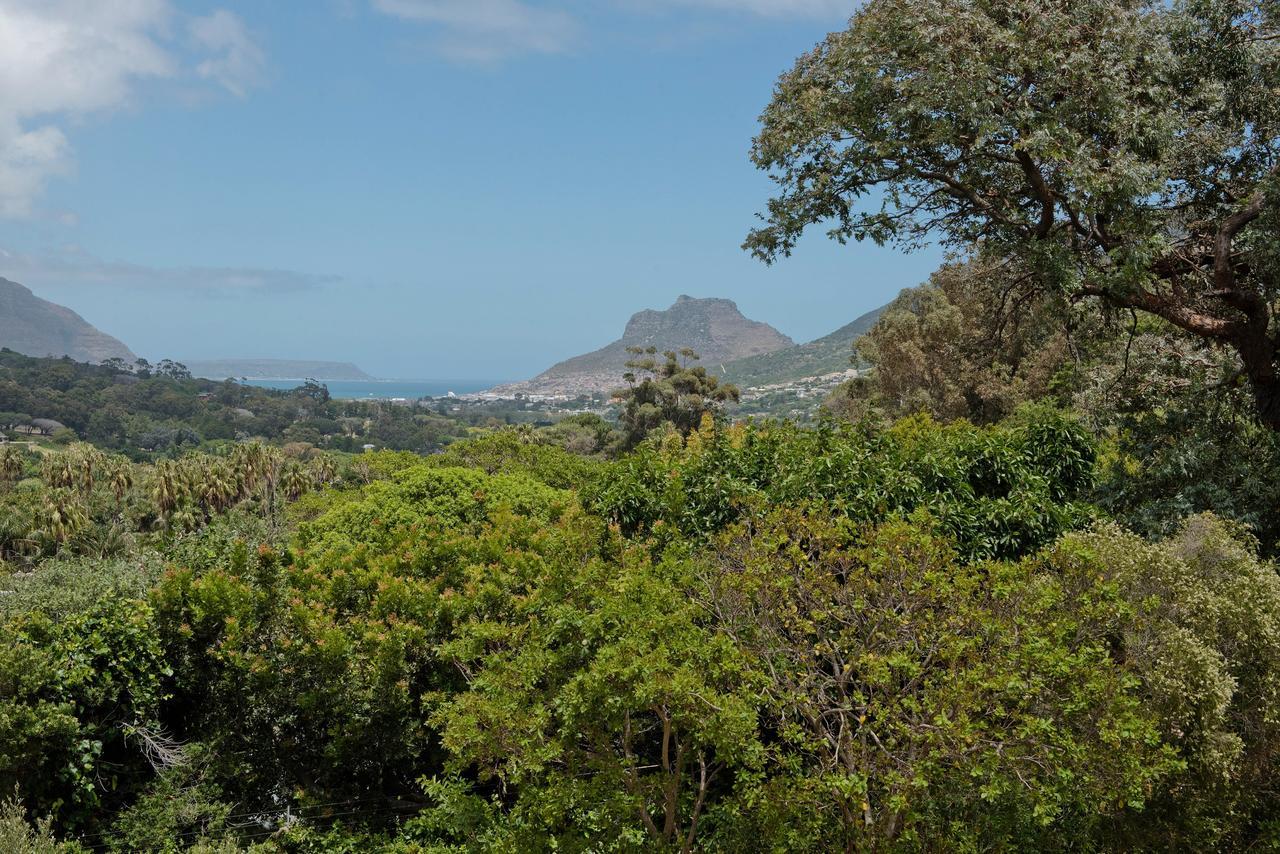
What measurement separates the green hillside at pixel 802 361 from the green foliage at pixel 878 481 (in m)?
116

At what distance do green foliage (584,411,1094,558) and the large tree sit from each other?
2.19 meters

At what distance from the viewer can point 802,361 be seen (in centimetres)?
15200

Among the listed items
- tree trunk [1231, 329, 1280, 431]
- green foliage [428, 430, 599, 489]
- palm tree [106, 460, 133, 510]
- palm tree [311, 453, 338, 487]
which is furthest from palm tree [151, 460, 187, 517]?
tree trunk [1231, 329, 1280, 431]

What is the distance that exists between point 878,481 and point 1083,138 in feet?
13.6

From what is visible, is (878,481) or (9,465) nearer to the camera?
(878,481)

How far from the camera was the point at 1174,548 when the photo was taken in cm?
716

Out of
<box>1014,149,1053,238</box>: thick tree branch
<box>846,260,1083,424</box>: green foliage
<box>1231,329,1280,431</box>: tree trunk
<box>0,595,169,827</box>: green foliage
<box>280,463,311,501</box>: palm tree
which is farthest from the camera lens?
<box>280,463,311,501</box>: palm tree

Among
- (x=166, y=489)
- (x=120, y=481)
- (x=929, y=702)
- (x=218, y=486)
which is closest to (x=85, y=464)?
(x=120, y=481)

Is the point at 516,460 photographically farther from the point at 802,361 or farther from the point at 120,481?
the point at 802,361

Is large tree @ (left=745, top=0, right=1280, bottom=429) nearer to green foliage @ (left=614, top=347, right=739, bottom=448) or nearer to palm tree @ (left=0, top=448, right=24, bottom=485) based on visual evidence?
green foliage @ (left=614, top=347, right=739, bottom=448)

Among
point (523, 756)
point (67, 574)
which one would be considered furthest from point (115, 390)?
point (523, 756)

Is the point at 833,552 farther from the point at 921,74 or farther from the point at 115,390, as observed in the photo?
the point at 115,390

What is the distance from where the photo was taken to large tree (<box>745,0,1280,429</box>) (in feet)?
27.1

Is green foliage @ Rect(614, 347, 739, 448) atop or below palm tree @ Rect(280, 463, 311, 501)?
atop
